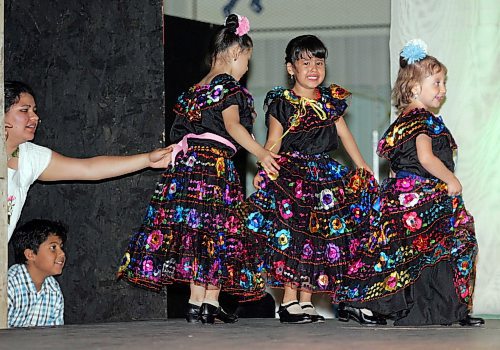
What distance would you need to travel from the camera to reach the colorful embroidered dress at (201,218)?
4426 mm

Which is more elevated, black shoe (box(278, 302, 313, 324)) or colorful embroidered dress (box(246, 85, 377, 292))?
colorful embroidered dress (box(246, 85, 377, 292))

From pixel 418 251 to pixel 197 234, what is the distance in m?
0.94

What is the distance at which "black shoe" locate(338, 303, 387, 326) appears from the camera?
14.5 feet

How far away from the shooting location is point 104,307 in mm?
5012

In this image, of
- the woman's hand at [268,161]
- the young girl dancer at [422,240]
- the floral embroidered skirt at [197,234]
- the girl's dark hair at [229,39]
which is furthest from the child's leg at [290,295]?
the girl's dark hair at [229,39]

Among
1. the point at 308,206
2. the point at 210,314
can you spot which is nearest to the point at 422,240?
the point at 308,206

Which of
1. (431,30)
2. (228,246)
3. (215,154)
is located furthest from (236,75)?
(431,30)

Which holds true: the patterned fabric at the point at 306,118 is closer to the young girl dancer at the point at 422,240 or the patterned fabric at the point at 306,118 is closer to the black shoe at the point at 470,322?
the young girl dancer at the point at 422,240

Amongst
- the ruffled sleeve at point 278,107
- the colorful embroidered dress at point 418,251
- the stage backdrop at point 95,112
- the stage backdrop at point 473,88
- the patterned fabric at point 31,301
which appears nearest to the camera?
the colorful embroidered dress at point 418,251

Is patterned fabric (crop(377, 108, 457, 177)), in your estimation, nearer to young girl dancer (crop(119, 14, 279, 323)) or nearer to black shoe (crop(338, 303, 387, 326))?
young girl dancer (crop(119, 14, 279, 323))

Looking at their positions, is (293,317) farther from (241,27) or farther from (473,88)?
(473,88)

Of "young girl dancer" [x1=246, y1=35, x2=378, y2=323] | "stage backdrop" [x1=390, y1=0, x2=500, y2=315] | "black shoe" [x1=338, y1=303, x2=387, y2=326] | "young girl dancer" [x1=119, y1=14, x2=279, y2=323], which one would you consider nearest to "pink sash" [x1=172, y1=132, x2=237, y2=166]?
"young girl dancer" [x1=119, y1=14, x2=279, y2=323]

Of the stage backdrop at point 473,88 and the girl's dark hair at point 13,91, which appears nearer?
the girl's dark hair at point 13,91

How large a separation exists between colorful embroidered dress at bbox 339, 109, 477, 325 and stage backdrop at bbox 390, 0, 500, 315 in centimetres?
94
